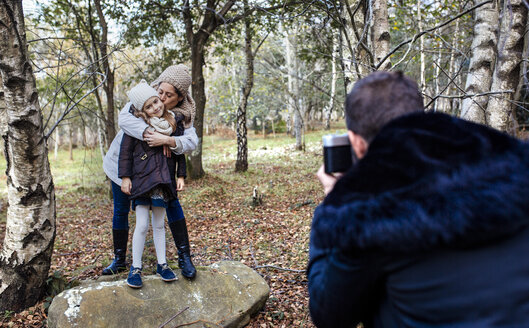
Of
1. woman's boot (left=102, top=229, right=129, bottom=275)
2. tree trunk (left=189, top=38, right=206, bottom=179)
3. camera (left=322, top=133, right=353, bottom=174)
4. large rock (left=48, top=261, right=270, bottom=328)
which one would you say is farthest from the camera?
tree trunk (left=189, top=38, right=206, bottom=179)

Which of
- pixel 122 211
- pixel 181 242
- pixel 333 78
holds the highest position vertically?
pixel 333 78

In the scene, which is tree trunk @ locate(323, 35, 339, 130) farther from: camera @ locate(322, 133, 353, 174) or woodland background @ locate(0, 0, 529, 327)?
camera @ locate(322, 133, 353, 174)

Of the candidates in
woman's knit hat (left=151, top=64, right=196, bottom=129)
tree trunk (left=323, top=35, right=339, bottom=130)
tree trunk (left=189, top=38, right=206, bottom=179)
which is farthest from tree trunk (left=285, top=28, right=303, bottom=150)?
woman's knit hat (left=151, top=64, right=196, bottom=129)

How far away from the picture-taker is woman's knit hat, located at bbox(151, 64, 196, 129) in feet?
10.3

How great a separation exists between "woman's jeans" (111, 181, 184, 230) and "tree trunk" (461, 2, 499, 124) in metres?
3.37

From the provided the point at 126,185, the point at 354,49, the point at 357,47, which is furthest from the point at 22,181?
the point at 357,47

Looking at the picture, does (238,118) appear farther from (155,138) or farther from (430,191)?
(430,191)

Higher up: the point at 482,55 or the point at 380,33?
the point at 380,33

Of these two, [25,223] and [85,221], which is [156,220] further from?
[85,221]

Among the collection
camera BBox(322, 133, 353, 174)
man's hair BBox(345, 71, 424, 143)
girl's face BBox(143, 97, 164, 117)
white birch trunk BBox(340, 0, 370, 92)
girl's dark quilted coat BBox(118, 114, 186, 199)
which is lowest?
girl's dark quilted coat BBox(118, 114, 186, 199)

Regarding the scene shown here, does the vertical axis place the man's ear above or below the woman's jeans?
above

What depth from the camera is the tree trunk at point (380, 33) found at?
3904mm

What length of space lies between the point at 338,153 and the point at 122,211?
8.47 ft

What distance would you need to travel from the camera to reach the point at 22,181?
288 centimetres
